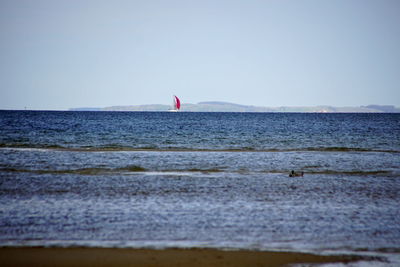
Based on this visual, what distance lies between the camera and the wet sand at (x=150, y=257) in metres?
7.80

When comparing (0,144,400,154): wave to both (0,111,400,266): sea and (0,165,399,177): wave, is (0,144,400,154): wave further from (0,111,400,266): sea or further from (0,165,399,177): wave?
(0,165,399,177): wave

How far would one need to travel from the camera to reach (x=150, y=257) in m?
8.06

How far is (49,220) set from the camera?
10477 millimetres

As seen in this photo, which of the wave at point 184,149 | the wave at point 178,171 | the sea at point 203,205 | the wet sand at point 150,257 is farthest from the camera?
the wave at point 184,149

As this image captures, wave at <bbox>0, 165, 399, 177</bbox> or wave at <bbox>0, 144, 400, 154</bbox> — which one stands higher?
wave at <bbox>0, 165, 399, 177</bbox>

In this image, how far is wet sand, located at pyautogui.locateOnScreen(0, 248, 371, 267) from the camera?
7797 mm

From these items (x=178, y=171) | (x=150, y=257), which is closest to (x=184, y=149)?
(x=178, y=171)

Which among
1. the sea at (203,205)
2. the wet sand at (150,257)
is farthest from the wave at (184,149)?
the wet sand at (150,257)

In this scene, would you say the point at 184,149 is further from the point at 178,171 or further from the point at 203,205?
the point at 203,205

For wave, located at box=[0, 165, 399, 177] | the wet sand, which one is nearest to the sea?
wave, located at box=[0, 165, 399, 177]

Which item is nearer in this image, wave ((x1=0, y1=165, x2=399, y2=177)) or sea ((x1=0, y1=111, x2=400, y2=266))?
sea ((x1=0, y1=111, x2=400, y2=266))

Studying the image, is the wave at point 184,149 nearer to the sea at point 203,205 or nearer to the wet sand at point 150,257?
the sea at point 203,205

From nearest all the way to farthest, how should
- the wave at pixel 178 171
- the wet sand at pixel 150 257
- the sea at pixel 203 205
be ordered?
the wet sand at pixel 150 257, the sea at pixel 203 205, the wave at pixel 178 171

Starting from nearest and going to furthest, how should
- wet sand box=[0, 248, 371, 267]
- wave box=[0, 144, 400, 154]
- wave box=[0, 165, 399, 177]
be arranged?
1. wet sand box=[0, 248, 371, 267]
2. wave box=[0, 165, 399, 177]
3. wave box=[0, 144, 400, 154]
